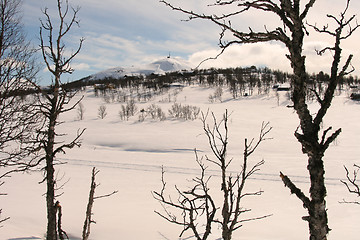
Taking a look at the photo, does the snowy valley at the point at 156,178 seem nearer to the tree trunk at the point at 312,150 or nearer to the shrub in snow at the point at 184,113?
the tree trunk at the point at 312,150

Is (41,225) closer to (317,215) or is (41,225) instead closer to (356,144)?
(317,215)

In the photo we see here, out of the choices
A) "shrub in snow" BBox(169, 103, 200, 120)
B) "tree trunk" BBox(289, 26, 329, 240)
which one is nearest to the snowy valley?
"tree trunk" BBox(289, 26, 329, 240)

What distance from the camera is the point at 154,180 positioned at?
2186 cm

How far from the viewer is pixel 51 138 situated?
22.5 ft

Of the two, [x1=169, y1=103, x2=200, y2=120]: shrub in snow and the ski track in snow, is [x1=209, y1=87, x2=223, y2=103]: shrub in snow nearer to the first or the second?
[x1=169, y1=103, x2=200, y2=120]: shrub in snow

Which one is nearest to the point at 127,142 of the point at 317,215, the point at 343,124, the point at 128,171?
the point at 128,171

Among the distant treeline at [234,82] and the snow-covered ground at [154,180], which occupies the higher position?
the distant treeline at [234,82]

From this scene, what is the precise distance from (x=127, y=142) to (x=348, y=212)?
29.0m

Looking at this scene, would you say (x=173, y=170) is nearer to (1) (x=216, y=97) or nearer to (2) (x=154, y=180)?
(2) (x=154, y=180)

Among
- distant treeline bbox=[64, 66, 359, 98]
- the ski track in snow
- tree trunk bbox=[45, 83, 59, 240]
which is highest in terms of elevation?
distant treeline bbox=[64, 66, 359, 98]

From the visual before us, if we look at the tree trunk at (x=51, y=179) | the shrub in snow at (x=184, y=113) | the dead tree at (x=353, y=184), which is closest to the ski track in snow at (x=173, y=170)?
the dead tree at (x=353, y=184)

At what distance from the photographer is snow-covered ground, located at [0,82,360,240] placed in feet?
43.4

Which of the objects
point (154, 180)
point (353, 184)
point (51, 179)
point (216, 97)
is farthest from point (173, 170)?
point (216, 97)

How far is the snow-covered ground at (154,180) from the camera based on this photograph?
43.4ft
